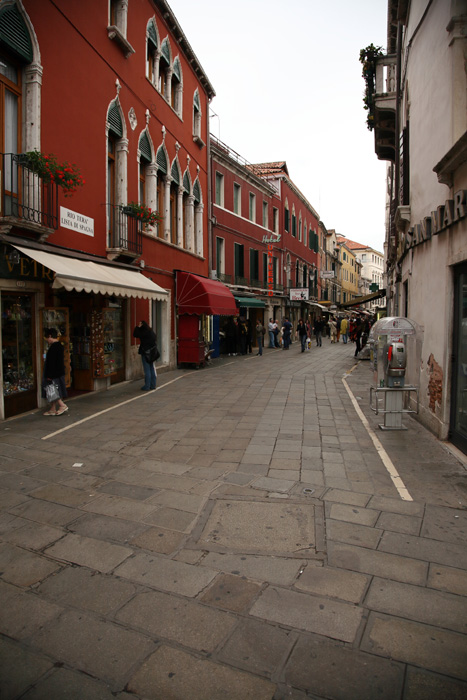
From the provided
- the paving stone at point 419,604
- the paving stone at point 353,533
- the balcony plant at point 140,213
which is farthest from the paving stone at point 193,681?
the balcony plant at point 140,213

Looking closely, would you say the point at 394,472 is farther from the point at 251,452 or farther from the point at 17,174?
the point at 17,174

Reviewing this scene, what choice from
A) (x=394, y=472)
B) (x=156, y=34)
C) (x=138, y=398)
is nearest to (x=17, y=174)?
(x=138, y=398)

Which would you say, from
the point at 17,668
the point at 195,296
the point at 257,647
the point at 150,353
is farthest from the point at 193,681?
the point at 195,296

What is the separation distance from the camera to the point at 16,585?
315 cm

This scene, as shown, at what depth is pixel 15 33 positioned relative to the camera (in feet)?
25.0

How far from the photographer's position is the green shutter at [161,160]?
1430 cm

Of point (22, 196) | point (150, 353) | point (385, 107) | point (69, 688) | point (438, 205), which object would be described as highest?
point (385, 107)

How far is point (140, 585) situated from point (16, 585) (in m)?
Answer: 0.84

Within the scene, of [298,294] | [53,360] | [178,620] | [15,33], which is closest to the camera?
[178,620]

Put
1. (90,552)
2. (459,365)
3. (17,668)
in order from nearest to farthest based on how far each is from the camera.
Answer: (17,668) < (90,552) < (459,365)

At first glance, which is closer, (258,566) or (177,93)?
(258,566)

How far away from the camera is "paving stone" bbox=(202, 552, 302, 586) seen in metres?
3.24

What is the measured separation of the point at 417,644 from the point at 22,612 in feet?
7.60

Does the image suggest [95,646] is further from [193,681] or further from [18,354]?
[18,354]
